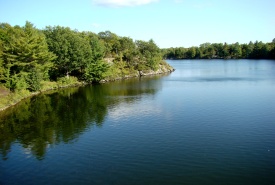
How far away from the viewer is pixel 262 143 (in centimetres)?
2962

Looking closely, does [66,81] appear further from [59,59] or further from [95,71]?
[95,71]

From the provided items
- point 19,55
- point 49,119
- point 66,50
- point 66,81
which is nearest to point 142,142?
point 49,119

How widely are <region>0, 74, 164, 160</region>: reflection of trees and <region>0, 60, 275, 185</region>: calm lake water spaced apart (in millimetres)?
135

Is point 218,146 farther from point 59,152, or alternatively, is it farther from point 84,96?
point 84,96

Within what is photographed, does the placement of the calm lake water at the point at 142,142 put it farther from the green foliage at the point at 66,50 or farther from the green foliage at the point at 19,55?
the green foliage at the point at 66,50

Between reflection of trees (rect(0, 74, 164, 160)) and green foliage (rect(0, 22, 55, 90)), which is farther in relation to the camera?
green foliage (rect(0, 22, 55, 90))

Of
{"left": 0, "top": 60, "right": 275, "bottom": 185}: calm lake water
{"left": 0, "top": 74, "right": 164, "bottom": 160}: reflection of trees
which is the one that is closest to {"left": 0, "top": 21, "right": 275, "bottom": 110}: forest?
{"left": 0, "top": 74, "right": 164, "bottom": 160}: reflection of trees

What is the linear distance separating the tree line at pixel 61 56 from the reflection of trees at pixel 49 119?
8.05 m

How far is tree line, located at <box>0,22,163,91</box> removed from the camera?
6244 cm

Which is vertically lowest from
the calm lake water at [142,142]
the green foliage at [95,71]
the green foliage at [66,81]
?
the calm lake water at [142,142]

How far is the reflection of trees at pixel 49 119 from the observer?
1315 inches

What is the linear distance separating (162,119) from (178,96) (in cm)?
1911

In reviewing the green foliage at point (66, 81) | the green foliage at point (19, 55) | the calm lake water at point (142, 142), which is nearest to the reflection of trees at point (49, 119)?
the calm lake water at point (142, 142)

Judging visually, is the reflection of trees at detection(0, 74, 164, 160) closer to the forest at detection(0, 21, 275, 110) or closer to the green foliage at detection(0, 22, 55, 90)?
the green foliage at detection(0, 22, 55, 90)
